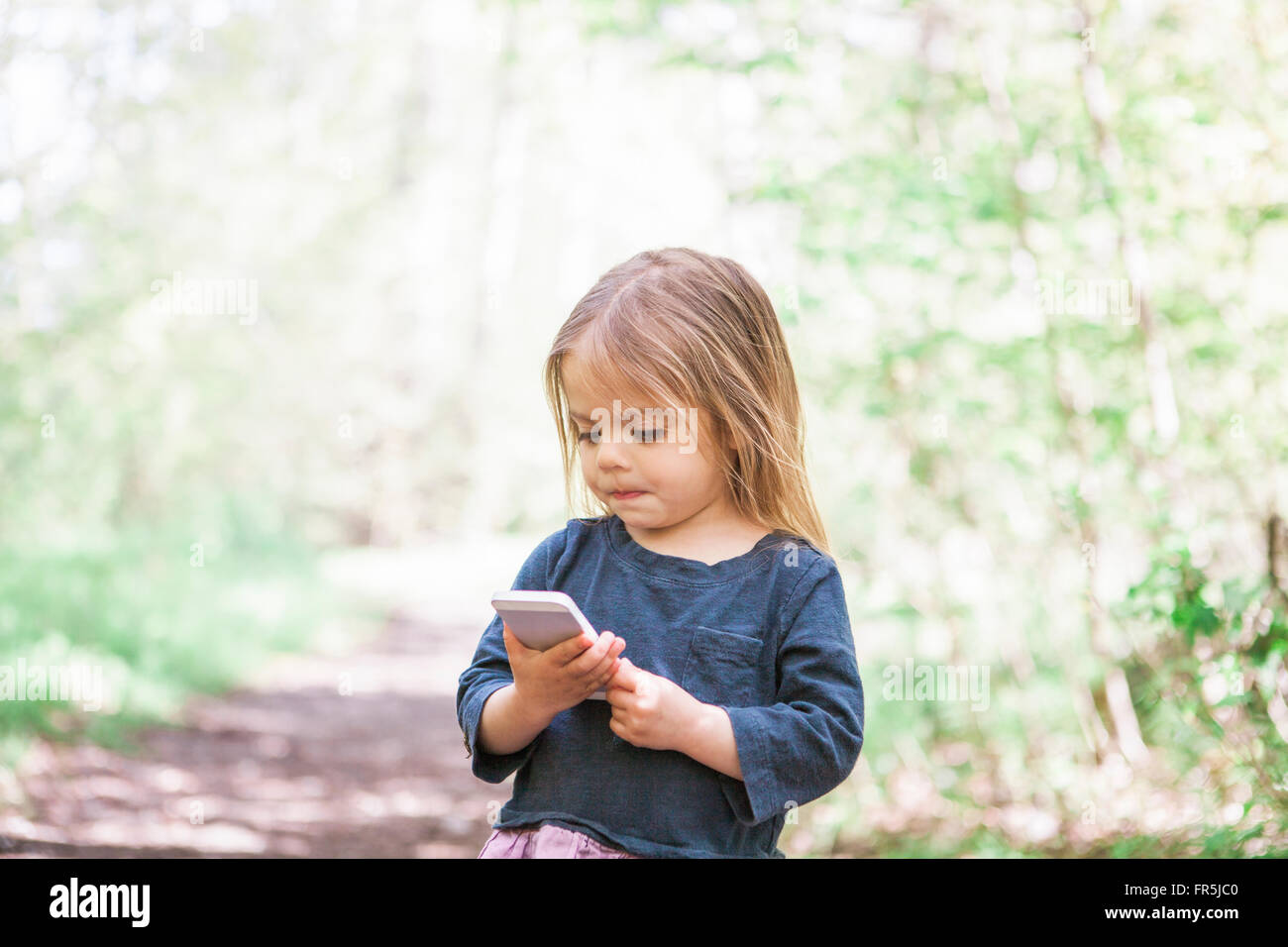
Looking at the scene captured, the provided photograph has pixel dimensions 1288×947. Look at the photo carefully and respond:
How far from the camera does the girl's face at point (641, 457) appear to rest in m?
1.67

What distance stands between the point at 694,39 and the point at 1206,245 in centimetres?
229

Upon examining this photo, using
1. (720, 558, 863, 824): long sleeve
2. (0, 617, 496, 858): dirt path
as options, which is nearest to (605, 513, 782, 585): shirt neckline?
(720, 558, 863, 824): long sleeve

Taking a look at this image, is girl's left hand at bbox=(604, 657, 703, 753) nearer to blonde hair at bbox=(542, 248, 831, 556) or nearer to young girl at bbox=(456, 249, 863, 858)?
young girl at bbox=(456, 249, 863, 858)

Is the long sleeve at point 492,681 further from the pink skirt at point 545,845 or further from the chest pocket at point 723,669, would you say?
the chest pocket at point 723,669

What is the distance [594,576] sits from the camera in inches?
70.5

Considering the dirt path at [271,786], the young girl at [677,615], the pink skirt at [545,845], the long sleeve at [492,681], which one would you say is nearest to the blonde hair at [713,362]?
the young girl at [677,615]

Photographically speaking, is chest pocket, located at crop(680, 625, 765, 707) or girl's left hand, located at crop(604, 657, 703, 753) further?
chest pocket, located at crop(680, 625, 765, 707)

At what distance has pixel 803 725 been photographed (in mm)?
1556

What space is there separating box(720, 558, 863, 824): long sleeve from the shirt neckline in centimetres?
12

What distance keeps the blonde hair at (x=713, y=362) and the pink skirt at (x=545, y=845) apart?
565mm

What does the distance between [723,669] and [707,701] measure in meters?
0.05

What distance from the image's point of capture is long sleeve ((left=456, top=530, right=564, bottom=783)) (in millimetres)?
1691
